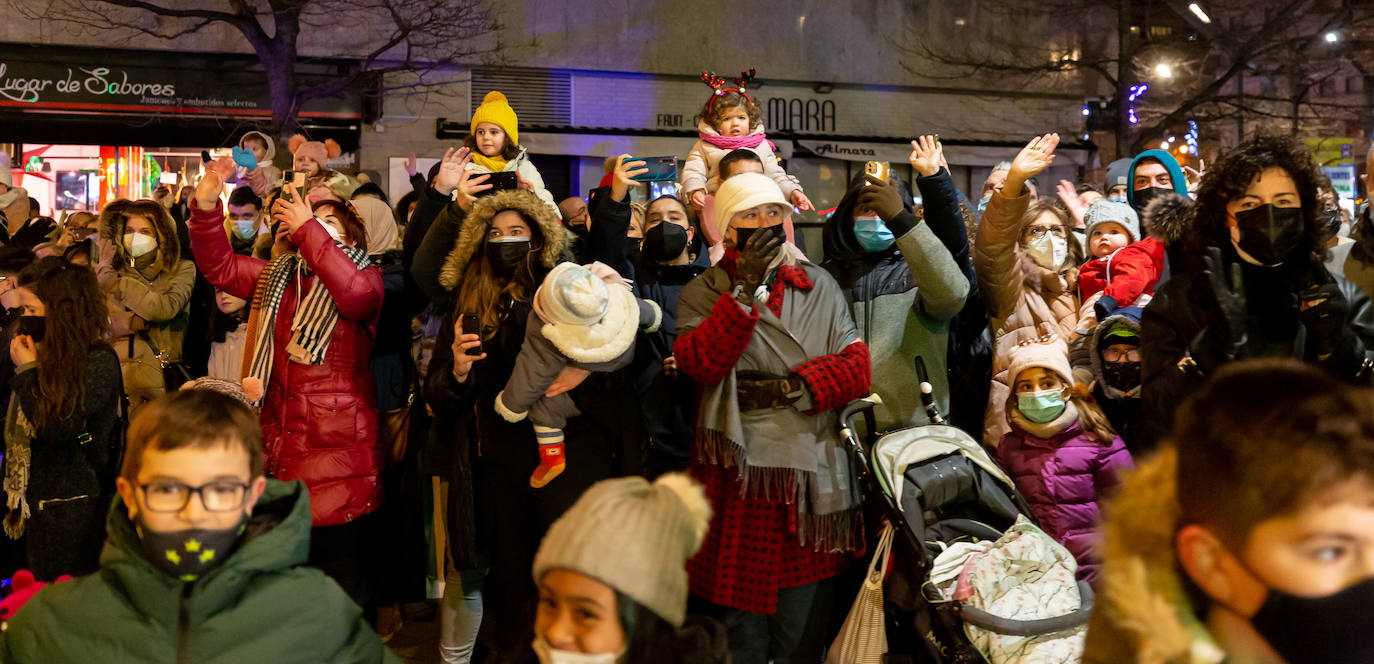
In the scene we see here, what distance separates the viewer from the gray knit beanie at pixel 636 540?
2252 mm

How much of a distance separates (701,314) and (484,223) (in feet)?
3.60

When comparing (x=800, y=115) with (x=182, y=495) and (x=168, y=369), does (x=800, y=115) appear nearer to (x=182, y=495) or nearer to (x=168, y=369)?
(x=168, y=369)

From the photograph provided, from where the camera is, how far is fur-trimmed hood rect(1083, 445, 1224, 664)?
1753 millimetres

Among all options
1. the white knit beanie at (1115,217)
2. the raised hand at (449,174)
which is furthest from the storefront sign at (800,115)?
the raised hand at (449,174)

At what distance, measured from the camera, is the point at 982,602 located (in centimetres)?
355

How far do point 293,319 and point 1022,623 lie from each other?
3.02 metres

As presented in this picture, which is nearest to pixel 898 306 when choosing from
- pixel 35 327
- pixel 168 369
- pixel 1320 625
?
pixel 1320 625

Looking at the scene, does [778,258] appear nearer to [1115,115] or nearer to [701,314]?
[701,314]

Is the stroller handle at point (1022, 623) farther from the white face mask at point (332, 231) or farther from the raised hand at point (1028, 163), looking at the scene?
the white face mask at point (332, 231)

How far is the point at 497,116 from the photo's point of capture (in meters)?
5.57

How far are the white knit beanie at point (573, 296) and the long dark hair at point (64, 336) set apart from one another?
2203 mm

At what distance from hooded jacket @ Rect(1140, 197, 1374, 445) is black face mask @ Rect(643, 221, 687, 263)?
237cm

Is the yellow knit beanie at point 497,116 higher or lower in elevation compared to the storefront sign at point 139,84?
lower

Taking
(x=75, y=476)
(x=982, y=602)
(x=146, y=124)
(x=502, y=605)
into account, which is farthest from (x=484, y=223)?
(x=146, y=124)
